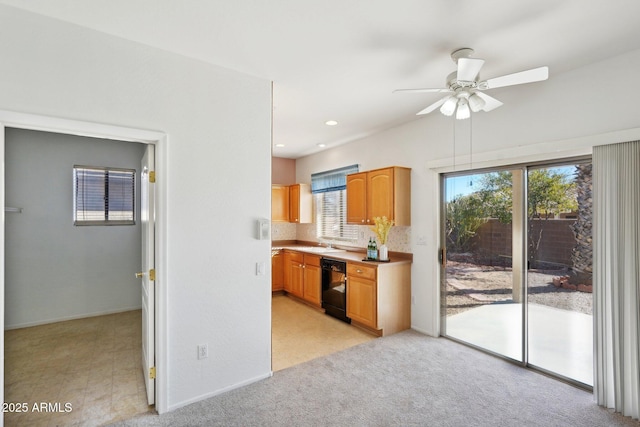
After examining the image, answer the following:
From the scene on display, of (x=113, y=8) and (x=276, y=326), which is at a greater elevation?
(x=113, y=8)

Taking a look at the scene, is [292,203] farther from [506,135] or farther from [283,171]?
[506,135]

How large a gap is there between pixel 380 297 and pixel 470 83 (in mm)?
2550

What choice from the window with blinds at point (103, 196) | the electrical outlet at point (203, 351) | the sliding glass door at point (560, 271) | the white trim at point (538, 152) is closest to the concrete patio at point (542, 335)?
the sliding glass door at point (560, 271)

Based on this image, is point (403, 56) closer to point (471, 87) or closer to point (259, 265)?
point (471, 87)

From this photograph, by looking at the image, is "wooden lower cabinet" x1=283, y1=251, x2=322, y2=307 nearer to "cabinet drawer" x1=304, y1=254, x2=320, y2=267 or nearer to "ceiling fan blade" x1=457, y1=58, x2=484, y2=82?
"cabinet drawer" x1=304, y1=254, x2=320, y2=267

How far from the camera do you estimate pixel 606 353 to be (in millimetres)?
2504

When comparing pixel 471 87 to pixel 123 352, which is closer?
pixel 471 87

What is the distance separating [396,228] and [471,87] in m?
2.41

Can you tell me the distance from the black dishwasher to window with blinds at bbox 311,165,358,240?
0.90m

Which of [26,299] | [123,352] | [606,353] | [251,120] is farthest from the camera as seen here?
[26,299]

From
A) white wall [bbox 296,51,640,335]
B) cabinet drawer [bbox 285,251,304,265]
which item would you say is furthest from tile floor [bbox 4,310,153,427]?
white wall [bbox 296,51,640,335]

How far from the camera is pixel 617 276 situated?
2463mm

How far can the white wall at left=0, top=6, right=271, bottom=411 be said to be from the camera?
6.71ft

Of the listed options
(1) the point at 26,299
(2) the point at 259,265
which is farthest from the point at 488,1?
(1) the point at 26,299
